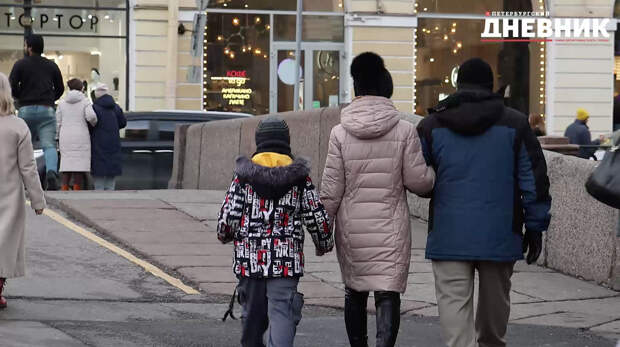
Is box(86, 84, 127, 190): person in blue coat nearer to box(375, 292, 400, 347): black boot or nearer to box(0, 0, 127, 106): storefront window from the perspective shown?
box(0, 0, 127, 106): storefront window

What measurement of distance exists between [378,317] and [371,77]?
1270 mm

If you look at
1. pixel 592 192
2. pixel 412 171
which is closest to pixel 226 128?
pixel 412 171

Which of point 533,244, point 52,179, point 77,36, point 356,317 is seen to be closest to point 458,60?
point 77,36

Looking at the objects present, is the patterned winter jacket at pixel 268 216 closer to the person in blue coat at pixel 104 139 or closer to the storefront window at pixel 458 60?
the person in blue coat at pixel 104 139

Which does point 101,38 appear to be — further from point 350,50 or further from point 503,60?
point 503,60

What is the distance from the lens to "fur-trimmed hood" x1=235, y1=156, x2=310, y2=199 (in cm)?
646

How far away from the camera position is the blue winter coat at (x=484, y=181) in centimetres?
654

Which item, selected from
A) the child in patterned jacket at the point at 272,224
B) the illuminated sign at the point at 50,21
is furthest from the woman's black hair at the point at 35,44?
the illuminated sign at the point at 50,21

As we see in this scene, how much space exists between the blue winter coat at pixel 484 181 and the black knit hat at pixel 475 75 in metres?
0.05

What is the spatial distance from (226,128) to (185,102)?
10494 millimetres

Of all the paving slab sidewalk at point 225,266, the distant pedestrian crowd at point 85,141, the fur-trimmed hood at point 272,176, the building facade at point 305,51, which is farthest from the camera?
the building facade at point 305,51

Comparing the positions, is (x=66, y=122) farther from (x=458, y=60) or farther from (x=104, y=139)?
(x=458, y=60)

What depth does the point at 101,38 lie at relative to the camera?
27406mm

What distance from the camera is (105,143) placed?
55.8 feet
